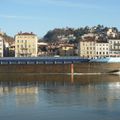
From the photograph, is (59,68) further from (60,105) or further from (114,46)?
(114,46)

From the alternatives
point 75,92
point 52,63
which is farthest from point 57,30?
point 75,92

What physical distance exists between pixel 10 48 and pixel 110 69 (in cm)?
5964

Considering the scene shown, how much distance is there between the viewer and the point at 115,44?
359 ft

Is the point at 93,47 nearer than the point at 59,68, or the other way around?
the point at 59,68

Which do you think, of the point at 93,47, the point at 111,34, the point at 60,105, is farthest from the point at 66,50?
the point at 60,105

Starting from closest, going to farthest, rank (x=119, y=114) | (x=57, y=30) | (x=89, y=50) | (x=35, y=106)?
1. (x=119, y=114)
2. (x=35, y=106)
3. (x=89, y=50)
4. (x=57, y=30)

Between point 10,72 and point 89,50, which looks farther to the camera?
point 89,50

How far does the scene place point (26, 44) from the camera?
110 m

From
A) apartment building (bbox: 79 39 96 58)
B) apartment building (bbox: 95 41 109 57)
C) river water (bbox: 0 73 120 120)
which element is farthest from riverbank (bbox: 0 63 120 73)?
apartment building (bbox: 79 39 96 58)

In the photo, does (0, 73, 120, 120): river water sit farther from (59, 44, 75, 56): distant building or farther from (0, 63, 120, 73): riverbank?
(59, 44, 75, 56): distant building

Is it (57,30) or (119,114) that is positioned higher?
(57,30)

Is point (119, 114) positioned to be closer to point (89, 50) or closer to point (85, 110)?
point (85, 110)

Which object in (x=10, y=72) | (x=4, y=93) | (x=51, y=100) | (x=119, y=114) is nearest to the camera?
Answer: (x=119, y=114)

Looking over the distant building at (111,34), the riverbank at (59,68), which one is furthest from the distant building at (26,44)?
the riverbank at (59,68)
